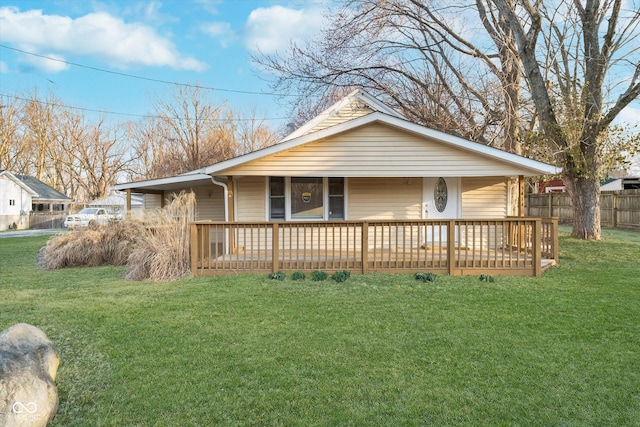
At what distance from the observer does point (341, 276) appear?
276 inches

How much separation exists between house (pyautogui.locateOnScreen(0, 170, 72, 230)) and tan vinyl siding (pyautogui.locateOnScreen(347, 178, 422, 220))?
101 ft

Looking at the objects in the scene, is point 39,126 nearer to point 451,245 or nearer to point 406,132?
point 406,132

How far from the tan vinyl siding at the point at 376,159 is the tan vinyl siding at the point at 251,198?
55.6 inches

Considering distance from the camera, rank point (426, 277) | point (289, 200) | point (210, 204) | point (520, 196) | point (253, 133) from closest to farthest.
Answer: point (426, 277)
point (520, 196)
point (289, 200)
point (210, 204)
point (253, 133)

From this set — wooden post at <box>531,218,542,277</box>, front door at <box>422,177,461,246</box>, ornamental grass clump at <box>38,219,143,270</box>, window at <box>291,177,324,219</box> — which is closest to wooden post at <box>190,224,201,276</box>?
ornamental grass clump at <box>38,219,143,270</box>

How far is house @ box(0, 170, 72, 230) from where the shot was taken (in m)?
29.6

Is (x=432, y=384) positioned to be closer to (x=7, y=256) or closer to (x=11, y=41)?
(x=7, y=256)

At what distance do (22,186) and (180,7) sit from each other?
23950 mm

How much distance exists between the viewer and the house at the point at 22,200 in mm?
29609

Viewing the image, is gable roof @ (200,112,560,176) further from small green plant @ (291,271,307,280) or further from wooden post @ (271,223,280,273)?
small green plant @ (291,271,307,280)

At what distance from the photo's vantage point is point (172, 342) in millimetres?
4094

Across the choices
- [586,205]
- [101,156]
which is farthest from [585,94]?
[101,156]

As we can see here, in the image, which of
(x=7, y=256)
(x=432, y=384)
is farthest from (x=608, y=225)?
(x=7, y=256)

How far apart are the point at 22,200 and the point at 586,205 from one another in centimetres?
3735
